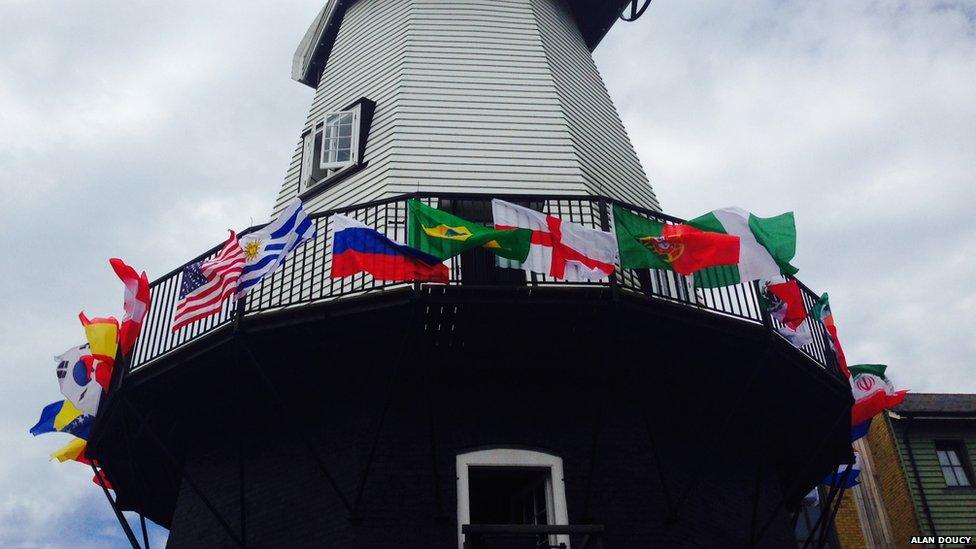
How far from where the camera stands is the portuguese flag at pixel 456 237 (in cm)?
1047

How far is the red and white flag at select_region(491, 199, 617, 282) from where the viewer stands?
10.5 meters

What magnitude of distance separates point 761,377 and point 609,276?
2833 mm

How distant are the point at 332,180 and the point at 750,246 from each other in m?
6.18

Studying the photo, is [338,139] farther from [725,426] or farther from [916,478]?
[916,478]

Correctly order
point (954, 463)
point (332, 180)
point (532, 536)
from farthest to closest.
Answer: point (954, 463) < point (332, 180) < point (532, 536)

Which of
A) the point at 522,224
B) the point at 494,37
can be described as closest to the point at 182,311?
the point at 522,224

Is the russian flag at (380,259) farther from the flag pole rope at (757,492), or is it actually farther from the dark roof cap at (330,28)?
the dark roof cap at (330,28)

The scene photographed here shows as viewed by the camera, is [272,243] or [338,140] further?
[338,140]

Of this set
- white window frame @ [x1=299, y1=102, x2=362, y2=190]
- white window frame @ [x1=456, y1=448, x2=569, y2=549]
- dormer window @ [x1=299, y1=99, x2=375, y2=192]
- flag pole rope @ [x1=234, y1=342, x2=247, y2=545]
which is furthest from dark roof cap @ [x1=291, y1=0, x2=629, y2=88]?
white window frame @ [x1=456, y1=448, x2=569, y2=549]

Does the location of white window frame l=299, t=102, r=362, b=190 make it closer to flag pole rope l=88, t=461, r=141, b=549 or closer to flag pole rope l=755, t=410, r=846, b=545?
flag pole rope l=88, t=461, r=141, b=549

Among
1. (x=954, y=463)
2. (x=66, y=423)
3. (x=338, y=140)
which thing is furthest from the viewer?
(x=954, y=463)

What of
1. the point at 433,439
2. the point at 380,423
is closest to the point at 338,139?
the point at 380,423

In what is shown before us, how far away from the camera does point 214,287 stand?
35.9 feet

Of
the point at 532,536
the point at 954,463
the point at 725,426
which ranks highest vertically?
the point at 954,463
